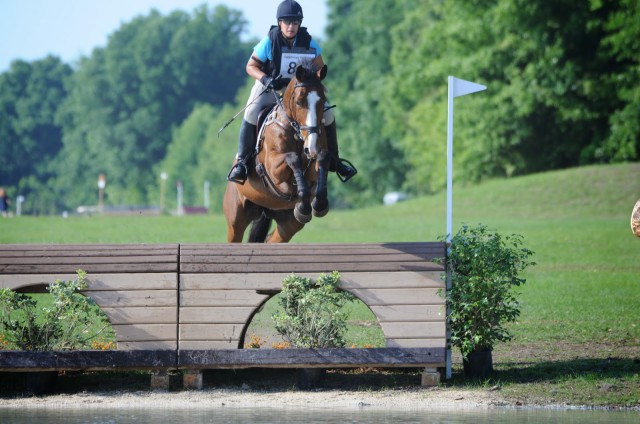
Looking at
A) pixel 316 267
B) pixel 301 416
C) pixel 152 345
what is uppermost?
pixel 316 267

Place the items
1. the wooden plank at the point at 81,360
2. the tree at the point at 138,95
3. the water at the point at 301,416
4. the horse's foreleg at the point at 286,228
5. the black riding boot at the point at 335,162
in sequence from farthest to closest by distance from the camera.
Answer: the tree at the point at 138,95 < the horse's foreleg at the point at 286,228 < the black riding boot at the point at 335,162 < the wooden plank at the point at 81,360 < the water at the point at 301,416

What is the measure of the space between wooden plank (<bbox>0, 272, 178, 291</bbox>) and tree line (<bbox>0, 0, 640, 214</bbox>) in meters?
31.5

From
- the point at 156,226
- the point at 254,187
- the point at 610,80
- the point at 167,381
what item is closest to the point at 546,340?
the point at 254,187

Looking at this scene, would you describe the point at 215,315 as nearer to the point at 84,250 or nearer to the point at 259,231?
the point at 84,250

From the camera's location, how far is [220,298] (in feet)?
28.0

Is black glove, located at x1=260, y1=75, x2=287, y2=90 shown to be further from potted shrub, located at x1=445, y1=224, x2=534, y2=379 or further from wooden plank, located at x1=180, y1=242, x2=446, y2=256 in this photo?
potted shrub, located at x1=445, y1=224, x2=534, y2=379

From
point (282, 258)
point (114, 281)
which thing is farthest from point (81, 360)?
point (282, 258)

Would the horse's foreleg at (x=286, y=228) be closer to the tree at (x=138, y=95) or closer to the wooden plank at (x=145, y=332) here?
the wooden plank at (x=145, y=332)

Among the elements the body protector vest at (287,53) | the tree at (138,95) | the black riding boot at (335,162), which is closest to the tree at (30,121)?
the tree at (138,95)

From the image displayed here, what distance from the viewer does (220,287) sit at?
852 centimetres

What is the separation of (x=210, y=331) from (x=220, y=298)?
0.27 metres

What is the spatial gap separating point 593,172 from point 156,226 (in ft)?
45.1

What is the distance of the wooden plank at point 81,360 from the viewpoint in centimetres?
833

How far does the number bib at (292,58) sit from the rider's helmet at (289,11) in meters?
0.31
